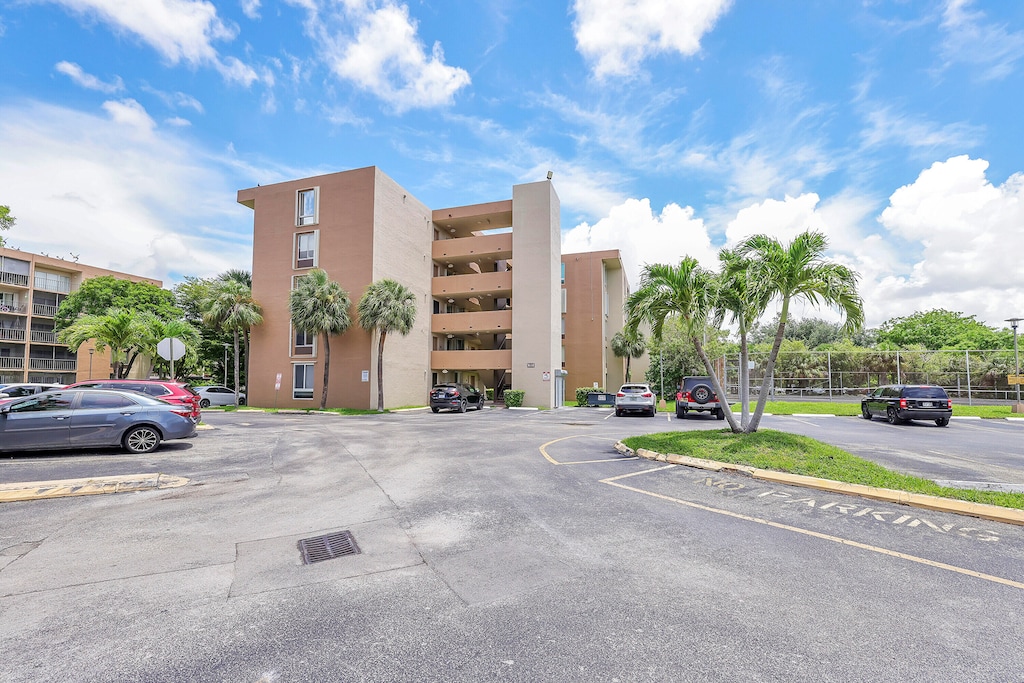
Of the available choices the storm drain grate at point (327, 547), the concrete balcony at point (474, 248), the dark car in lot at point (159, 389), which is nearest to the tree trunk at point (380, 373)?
the concrete balcony at point (474, 248)

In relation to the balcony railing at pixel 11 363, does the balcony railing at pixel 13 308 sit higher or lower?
higher

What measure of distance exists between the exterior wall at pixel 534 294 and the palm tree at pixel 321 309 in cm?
1285

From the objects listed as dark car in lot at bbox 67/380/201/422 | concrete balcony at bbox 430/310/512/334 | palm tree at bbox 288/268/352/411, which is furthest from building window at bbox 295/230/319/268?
dark car in lot at bbox 67/380/201/422

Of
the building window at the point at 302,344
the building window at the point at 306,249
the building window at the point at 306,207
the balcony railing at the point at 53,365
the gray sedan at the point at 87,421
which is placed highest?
the building window at the point at 306,207

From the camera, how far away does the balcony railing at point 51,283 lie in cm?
5197

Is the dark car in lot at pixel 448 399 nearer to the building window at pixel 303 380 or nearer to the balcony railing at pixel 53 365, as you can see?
the building window at pixel 303 380

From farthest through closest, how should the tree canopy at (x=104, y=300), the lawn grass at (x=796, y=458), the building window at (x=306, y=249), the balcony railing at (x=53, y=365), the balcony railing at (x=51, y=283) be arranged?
the balcony railing at (x=51, y=283)
the balcony railing at (x=53, y=365)
the tree canopy at (x=104, y=300)
the building window at (x=306, y=249)
the lawn grass at (x=796, y=458)

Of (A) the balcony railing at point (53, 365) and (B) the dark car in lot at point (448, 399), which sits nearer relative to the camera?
(B) the dark car in lot at point (448, 399)

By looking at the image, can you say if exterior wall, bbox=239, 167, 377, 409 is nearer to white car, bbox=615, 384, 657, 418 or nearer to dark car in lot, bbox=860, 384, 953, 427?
white car, bbox=615, 384, 657, 418

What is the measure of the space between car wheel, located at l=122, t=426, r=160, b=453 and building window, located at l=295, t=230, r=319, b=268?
82.3 feet

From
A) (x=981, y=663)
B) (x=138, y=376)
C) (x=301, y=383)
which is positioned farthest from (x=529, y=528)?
(x=138, y=376)

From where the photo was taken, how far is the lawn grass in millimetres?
7750

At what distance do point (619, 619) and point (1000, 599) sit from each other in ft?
11.3

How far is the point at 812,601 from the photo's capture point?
432 centimetres
